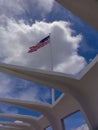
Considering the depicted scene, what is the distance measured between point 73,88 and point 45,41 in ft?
20.5

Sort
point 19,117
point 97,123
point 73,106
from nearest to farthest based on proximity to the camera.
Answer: point 97,123
point 73,106
point 19,117

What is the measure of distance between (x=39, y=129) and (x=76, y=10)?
3021 centimetres

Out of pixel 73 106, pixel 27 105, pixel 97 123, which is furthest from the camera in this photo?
pixel 27 105

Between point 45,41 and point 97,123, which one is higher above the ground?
point 45,41

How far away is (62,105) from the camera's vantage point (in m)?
24.4

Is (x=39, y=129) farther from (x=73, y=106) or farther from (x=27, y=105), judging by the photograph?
(x=73, y=106)

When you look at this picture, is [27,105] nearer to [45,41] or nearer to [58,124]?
[58,124]

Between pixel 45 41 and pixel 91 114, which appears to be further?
pixel 45 41

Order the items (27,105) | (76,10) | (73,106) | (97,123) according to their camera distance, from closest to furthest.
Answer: (76,10) < (97,123) < (73,106) < (27,105)

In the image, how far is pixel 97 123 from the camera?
61.1 feet

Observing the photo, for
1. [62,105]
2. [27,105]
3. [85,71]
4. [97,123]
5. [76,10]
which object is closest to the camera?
[76,10]

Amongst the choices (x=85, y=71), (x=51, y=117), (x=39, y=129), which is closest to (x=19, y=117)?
(x=39, y=129)

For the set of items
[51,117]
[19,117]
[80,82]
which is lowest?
[80,82]

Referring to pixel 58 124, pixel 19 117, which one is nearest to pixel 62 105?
pixel 58 124
